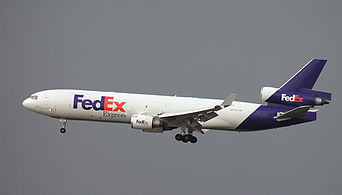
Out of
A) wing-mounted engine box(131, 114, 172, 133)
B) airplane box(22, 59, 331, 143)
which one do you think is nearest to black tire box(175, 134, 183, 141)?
airplane box(22, 59, 331, 143)

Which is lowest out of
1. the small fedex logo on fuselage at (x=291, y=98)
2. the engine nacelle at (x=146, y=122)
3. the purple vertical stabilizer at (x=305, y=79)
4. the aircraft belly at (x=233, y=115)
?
the engine nacelle at (x=146, y=122)

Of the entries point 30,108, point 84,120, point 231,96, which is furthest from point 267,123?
point 30,108

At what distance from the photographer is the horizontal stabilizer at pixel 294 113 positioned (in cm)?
5094

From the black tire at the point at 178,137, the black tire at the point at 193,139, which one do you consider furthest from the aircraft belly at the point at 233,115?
the black tire at the point at 178,137

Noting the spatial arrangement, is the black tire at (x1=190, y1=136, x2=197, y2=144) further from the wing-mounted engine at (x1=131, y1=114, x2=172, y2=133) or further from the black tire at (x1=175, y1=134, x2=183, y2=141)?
the wing-mounted engine at (x1=131, y1=114, x2=172, y2=133)

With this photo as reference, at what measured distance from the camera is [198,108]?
2127 inches

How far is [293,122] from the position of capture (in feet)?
174

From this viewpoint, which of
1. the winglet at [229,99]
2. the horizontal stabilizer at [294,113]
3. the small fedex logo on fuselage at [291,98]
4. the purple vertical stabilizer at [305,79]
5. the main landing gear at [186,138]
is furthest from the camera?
the main landing gear at [186,138]

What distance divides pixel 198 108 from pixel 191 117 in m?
2.04

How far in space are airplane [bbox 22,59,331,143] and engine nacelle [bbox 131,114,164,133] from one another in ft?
0.27

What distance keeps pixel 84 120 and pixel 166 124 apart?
7538 mm

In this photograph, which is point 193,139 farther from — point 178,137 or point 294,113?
point 294,113

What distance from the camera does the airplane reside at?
52.8m

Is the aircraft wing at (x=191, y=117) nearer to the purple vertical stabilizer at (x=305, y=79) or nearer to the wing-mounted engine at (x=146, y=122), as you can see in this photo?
the wing-mounted engine at (x=146, y=122)
